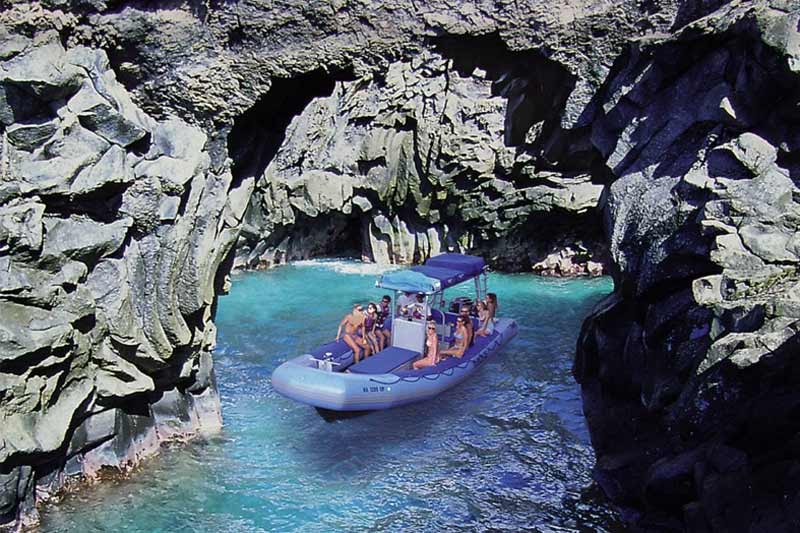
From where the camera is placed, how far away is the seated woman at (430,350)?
14.3 meters

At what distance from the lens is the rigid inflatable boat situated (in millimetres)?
12703

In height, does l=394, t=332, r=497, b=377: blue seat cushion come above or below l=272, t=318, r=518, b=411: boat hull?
above

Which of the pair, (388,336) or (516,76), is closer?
(388,336)

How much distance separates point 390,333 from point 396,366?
1.37 metres

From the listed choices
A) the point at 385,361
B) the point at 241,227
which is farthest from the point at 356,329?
the point at 241,227

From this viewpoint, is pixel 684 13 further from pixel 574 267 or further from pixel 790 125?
pixel 574 267

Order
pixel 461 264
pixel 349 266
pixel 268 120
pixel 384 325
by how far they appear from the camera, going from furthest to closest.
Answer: pixel 349 266
pixel 461 264
pixel 384 325
pixel 268 120

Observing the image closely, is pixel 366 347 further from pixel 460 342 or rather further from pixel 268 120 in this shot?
pixel 268 120

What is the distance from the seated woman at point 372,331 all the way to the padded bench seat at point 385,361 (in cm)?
24

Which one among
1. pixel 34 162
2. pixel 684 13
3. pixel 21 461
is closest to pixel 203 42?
pixel 34 162

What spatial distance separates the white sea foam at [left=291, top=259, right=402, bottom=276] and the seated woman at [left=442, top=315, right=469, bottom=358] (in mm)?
10133

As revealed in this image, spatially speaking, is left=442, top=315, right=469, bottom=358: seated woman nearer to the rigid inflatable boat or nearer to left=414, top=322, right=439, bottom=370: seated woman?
the rigid inflatable boat

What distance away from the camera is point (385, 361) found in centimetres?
1398

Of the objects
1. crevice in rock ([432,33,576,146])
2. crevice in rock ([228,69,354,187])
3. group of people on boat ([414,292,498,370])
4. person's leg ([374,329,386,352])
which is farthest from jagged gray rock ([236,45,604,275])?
person's leg ([374,329,386,352])
